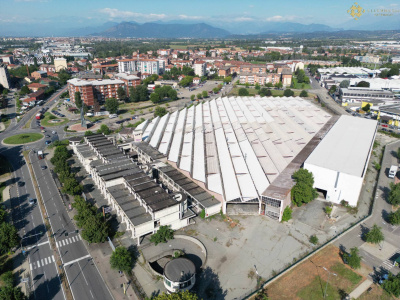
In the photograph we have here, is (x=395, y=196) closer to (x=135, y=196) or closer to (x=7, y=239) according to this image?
(x=135, y=196)

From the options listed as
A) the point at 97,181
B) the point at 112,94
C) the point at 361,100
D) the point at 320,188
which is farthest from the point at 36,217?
the point at 361,100

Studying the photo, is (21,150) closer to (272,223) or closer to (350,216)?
(272,223)

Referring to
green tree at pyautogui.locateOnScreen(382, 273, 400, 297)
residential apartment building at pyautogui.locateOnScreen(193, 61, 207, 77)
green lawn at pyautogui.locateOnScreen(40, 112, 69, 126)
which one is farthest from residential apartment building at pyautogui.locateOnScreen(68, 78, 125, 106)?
green tree at pyautogui.locateOnScreen(382, 273, 400, 297)

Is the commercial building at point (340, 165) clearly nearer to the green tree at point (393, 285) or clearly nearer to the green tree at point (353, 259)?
the green tree at point (353, 259)

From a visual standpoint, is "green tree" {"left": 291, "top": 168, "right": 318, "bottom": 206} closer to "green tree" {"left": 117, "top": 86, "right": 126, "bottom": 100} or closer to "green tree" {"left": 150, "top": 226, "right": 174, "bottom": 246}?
"green tree" {"left": 150, "top": 226, "right": 174, "bottom": 246}

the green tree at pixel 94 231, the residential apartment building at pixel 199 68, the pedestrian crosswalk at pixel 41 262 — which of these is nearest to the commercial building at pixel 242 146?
the green tree at pixel 94 231
